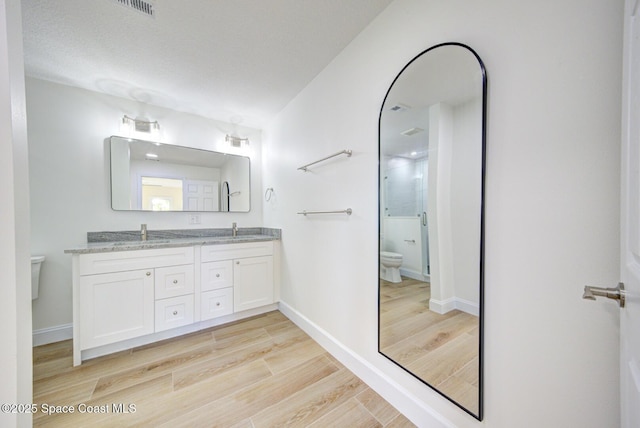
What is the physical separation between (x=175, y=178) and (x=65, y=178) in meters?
0.86

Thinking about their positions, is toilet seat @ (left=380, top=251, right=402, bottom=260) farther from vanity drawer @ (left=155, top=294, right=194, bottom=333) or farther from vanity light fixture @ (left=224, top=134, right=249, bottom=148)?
vanity light fixture @ (left=224, top=134, right=249, bottom=148)

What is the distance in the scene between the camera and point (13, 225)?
2.46 feet

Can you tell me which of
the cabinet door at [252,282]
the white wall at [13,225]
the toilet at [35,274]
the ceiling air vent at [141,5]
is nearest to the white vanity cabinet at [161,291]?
the cabinet door at [252,282]

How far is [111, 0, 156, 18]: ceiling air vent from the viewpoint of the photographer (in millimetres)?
1310

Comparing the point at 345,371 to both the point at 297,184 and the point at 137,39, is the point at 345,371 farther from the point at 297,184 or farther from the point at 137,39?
the point at 137,39

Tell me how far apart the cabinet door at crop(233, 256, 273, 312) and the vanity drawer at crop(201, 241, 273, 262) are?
6 centimetres

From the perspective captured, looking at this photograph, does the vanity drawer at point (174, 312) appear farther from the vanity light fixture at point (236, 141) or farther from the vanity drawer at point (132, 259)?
the vanity light fixture at point (236, 141)

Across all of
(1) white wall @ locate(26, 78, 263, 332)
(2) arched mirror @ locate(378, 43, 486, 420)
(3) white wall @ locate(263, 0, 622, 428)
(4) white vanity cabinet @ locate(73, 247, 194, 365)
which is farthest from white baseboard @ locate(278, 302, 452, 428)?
(1) white wall @ locate(26, 78, 263, 332)

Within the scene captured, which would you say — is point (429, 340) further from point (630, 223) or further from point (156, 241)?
point (156, 241)

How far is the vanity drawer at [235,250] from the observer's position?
224cm

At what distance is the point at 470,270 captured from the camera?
3.27 feet

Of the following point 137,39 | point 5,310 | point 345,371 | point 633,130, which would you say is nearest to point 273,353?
point 345,371

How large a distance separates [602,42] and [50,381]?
324 centimetres

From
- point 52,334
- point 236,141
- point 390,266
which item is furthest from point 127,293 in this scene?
point 390,266
